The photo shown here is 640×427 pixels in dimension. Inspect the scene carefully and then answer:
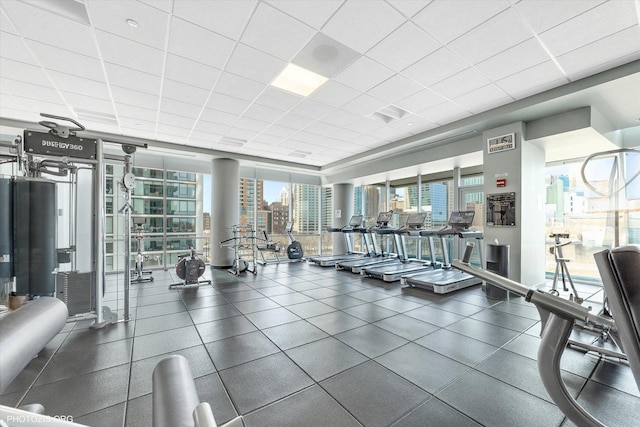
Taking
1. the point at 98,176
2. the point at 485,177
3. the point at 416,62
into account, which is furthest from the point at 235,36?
the point at 485,177

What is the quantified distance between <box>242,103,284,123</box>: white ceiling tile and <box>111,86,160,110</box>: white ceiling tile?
1.49m

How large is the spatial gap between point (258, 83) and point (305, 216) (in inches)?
277

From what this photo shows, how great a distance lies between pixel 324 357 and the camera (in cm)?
277

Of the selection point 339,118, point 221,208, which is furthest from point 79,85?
point 221,208

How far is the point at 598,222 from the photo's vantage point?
600cm

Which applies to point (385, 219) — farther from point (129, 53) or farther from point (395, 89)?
point (129, 53)

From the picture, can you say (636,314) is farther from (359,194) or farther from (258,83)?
(359,194)

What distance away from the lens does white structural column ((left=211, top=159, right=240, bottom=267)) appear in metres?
8.09

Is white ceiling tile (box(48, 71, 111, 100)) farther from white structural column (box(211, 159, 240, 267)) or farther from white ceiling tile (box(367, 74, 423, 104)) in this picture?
white ceiling tile (box(367, 74, 423, 104))

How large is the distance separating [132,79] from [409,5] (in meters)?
3.77

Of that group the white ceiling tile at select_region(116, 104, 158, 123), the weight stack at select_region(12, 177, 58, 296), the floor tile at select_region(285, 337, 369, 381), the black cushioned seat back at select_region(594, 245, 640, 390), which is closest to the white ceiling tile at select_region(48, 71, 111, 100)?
the white ceiling tile at select_region(116, 104, 158, 123)

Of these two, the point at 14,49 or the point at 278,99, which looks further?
the point at 278,99

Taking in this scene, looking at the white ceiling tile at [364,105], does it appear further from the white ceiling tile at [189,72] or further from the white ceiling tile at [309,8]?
the white ceiling tile at [189,72]

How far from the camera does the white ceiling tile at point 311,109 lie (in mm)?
4809
